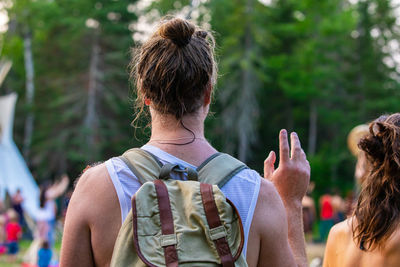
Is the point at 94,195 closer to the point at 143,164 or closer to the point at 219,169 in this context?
the point at 143,164

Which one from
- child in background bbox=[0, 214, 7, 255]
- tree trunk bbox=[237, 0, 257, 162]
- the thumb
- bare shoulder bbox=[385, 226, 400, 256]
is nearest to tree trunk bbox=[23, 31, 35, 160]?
tree trunk bbox=[237, 0, 257, 162]

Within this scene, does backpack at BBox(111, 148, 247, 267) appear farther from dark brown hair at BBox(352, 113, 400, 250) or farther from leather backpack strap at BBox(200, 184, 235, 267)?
dark brown hair at BBox(352, 113, 400, 250)

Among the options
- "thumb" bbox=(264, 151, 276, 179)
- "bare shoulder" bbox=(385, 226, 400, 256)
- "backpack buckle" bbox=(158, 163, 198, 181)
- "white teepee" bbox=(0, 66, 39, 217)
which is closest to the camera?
"backpack buckle" bbox=(158, 163, 198, 181)

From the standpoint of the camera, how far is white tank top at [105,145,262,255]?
173 cm

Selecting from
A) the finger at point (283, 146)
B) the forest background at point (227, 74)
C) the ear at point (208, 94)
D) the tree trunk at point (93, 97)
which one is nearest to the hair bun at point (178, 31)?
the ear at point (208, 94)

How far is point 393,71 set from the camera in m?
34.3

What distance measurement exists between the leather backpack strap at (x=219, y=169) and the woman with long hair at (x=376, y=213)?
1053 mm

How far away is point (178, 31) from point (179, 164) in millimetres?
442

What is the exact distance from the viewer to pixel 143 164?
1763 millimetres

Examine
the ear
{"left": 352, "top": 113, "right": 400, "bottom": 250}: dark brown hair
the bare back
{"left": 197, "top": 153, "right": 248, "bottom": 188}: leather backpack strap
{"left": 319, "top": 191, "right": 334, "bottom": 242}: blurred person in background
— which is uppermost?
the ear

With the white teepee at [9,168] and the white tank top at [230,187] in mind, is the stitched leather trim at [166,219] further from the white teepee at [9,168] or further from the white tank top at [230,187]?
the white teepee at [9,168]

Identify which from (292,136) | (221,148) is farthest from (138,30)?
(292,136)

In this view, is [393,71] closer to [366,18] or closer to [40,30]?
[366,18]

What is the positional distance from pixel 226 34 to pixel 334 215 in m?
18.1
